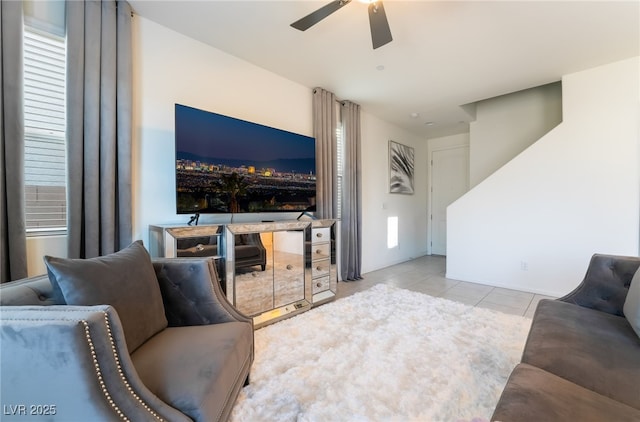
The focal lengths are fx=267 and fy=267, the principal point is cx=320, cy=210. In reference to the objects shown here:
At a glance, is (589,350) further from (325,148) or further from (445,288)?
(325,148)

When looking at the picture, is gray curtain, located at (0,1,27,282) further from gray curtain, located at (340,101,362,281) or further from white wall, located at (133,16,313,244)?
gray curtain, located at (340,101,362,281)

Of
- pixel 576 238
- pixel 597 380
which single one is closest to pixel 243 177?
pixel 597 380

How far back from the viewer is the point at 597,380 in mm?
983

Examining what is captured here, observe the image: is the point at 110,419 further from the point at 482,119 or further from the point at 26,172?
the point at 482,119

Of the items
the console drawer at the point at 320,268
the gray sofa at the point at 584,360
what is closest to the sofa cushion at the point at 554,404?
the gray sofa at the point at 584,360

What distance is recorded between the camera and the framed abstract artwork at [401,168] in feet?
15.8

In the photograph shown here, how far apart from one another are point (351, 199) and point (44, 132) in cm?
310

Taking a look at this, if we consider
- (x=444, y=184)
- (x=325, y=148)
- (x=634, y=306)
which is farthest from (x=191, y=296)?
(x=444, y=184)

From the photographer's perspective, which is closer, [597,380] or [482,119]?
[597,380]

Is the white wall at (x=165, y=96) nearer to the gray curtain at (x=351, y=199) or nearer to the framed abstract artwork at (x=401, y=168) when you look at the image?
the gray curtain at (x=351, y=199)

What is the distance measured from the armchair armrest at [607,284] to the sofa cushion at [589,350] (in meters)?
0.10

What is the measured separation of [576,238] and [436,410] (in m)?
3.03

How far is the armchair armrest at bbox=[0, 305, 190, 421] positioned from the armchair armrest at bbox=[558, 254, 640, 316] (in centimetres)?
238

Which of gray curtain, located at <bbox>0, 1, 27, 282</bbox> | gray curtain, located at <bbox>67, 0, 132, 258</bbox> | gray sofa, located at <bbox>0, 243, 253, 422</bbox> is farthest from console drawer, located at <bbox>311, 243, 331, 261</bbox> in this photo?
gray curtain, located at <bbox>0, 1, 27, 282</bbox>
